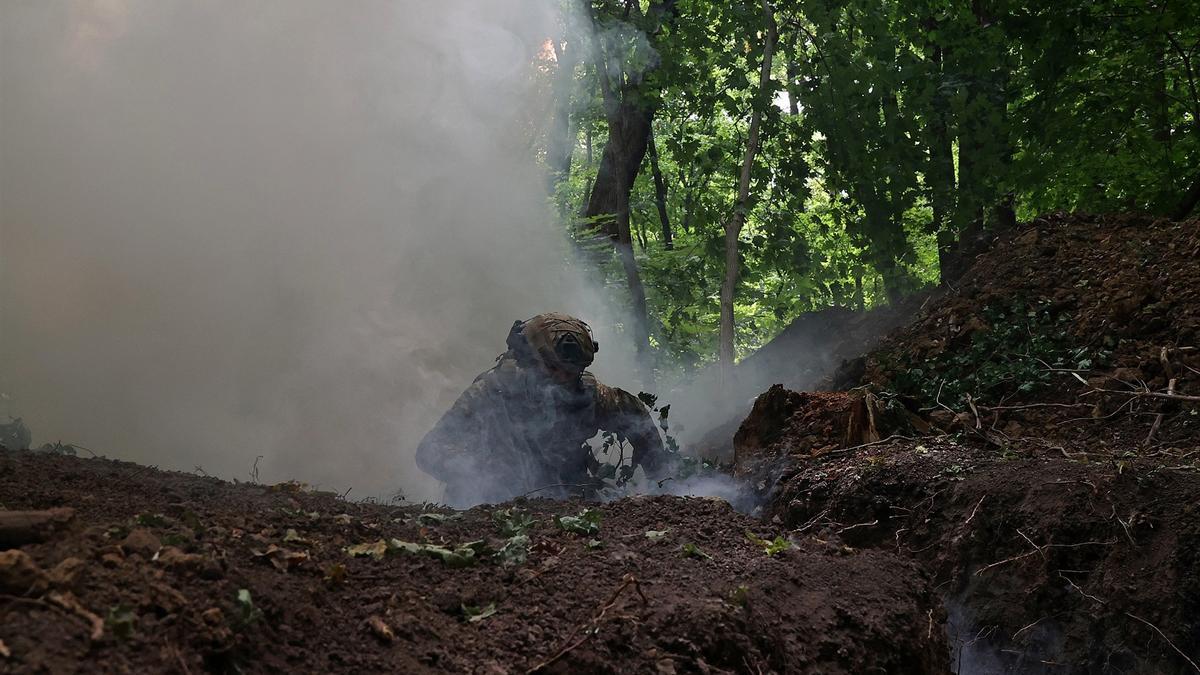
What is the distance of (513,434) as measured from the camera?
6426 mm

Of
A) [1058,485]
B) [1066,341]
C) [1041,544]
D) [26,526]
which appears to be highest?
[1066,341]

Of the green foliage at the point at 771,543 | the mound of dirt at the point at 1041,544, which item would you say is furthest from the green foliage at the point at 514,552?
the mound of dirt at the point at 1041,544

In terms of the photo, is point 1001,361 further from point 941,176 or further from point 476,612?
point 476,612

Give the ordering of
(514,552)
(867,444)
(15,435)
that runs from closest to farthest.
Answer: (514,552), (867,444), (15,435)

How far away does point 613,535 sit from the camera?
3779mm

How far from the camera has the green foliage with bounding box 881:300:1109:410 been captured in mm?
6945

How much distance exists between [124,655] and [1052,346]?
702cm

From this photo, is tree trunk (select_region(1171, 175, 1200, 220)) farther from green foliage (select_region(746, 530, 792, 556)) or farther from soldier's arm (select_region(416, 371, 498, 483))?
green foliage (select_region(746, 530, 792, 556))

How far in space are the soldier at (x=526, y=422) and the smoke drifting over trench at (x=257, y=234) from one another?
5.07 feet

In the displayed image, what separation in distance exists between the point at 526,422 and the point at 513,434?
0.12 meters

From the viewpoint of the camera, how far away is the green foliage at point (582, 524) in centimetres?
371

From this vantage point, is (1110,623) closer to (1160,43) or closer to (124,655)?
(124,655)

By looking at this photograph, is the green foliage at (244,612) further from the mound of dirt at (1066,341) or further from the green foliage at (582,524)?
the mound of dirt at (1066,341)

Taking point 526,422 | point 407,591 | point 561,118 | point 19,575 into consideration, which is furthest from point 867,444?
point 561,118
